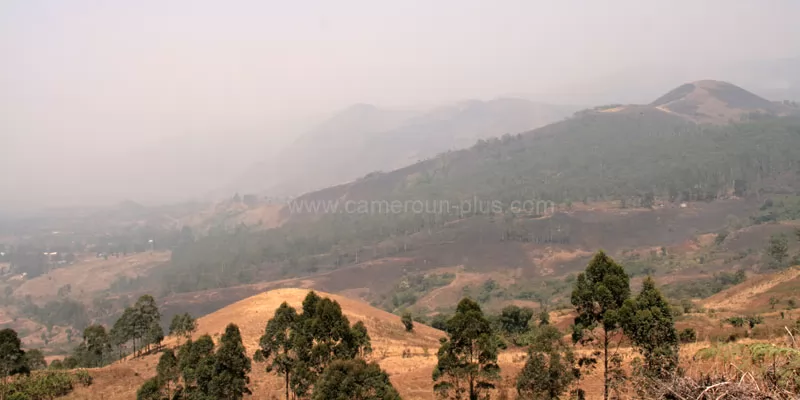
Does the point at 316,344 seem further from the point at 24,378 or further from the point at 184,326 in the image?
the point at 184,326

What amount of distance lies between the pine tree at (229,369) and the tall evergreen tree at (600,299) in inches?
643

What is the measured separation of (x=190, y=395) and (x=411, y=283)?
117539 millimetres

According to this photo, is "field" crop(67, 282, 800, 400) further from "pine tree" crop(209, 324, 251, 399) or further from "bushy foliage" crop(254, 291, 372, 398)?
"pine tree" crop(209, 324, 251, 399)

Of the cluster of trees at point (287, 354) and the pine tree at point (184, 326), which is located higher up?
the cluster of trees at point (287, 354)

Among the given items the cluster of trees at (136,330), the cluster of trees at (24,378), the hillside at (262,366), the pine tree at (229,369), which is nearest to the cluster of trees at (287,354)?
the pine tree at (229,369)

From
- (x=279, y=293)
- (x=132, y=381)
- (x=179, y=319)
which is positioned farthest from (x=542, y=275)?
(x=132, y=381)

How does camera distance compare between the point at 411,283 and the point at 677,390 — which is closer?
the point at 677,390

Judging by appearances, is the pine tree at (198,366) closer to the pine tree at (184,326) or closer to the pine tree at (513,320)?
the pine tree at (184,326)

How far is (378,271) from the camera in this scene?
520 feet

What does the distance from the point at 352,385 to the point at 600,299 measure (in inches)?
430

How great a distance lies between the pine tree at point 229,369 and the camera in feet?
78.2

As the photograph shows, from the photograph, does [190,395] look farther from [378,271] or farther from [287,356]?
[378,271]

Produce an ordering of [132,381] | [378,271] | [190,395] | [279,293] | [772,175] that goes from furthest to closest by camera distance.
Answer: [772,175] → [378,271] → [279,293] → [132,381] → [190,395]

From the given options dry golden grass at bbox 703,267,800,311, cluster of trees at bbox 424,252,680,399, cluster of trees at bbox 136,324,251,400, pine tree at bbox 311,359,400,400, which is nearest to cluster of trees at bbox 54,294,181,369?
cluster of trees at bbox 136,324,251,400
